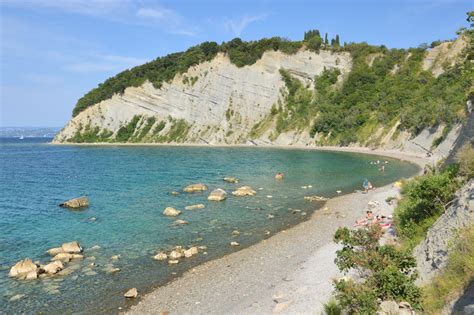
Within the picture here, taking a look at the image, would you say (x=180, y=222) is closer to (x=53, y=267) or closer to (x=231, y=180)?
(x=53, y=267)

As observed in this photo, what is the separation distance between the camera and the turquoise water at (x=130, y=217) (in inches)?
675

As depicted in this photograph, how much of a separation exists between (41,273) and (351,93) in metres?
102

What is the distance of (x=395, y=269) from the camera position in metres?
9.41

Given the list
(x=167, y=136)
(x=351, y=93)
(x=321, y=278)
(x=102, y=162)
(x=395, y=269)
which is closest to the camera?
(x=395, y=269)

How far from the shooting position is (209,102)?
410ft

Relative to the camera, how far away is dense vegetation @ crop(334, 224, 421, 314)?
9.02m

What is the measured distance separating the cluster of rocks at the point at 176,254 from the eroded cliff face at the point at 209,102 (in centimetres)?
9509

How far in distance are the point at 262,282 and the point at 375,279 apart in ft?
25.4

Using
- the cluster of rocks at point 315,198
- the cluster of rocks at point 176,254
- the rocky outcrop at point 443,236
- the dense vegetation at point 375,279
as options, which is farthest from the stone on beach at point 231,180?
the dense vegetation at point 375,279

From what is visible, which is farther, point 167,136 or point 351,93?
point 167,136

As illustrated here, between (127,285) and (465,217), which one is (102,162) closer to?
(127,285)

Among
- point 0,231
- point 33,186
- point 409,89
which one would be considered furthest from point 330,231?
point 409,89

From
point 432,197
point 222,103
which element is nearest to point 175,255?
point 432,197

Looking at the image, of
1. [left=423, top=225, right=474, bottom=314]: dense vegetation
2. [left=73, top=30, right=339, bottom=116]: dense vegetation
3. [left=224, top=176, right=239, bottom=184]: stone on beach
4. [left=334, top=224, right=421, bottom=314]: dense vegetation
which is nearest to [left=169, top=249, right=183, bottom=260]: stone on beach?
[left=334, top=224, right=421, bottom=314]: dense vegetation
